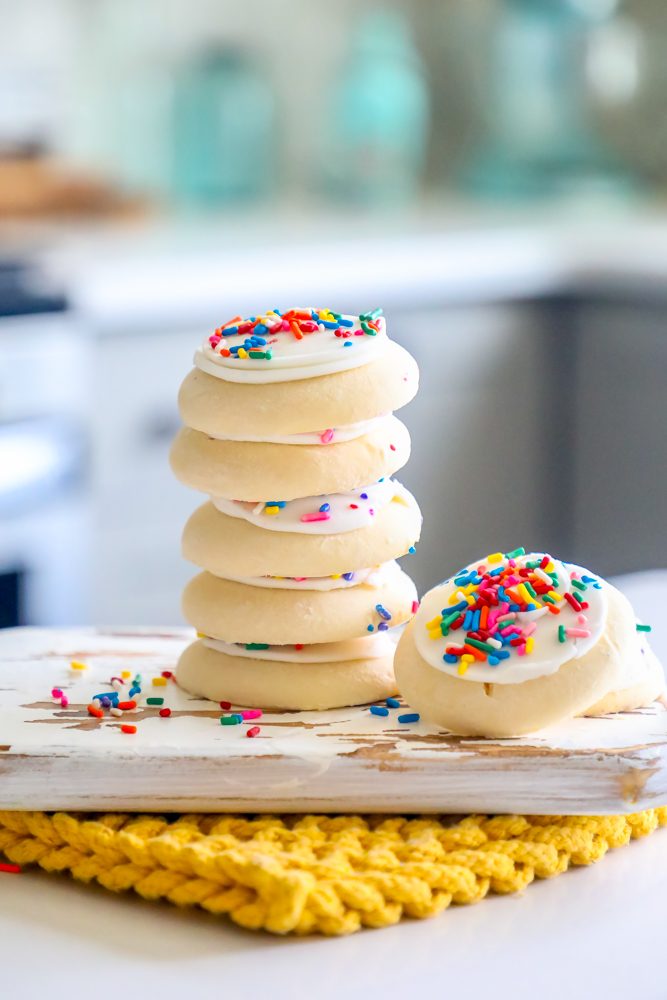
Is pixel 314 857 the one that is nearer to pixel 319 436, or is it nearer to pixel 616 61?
pixel 319 436

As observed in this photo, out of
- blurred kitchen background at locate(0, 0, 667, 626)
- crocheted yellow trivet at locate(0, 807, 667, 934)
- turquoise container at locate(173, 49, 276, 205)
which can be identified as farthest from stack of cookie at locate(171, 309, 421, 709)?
turquoise container at locate(173, 49, 276, 205)

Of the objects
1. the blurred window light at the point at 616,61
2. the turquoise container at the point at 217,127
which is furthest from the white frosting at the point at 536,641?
the blurred window light at the point at 616,61

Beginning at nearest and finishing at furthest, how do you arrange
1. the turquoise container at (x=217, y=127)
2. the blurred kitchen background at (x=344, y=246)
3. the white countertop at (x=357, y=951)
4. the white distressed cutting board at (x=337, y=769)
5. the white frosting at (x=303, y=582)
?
the white countertop at (x=357, y=951)
the white distressed cutting board at (x=337, y=769)
the white frosting at (x=303, y=582)
the blurred kitchen background at (x=344, y=246)
the turquoise container at (x=217, y=127)

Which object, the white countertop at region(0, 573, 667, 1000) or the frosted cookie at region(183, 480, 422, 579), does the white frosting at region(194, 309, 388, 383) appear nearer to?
the frosted cookie at region(183, 480, 422, 579)

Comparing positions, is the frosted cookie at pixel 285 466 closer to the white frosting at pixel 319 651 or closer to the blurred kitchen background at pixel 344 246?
the white frosting at pixel 319 651

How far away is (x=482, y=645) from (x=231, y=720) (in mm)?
154

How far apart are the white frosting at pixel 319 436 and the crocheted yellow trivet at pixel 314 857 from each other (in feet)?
0.73

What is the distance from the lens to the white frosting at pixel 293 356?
0.87 m

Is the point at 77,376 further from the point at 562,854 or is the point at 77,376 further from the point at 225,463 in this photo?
the point at 562,854

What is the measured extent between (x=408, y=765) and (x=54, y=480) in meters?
1.49

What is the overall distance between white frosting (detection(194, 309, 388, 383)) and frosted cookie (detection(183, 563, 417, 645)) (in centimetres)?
13

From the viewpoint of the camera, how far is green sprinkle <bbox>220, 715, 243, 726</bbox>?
852mm

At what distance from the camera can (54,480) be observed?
7.23 feet

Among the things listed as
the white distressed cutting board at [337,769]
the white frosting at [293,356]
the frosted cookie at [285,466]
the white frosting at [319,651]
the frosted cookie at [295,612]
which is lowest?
the white distressed cutting board at [337,769]
